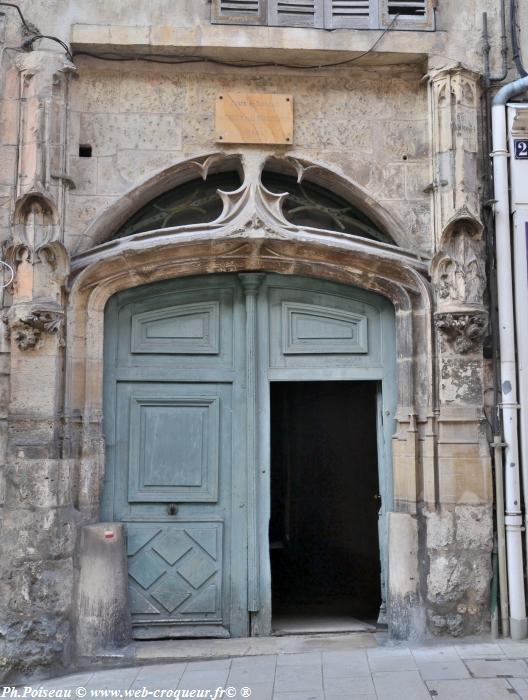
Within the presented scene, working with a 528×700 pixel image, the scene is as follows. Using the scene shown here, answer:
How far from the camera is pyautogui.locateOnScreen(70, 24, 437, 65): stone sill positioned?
539cm

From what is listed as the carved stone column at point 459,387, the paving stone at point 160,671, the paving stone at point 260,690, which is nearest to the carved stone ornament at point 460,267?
the carved stone column at point 459,387

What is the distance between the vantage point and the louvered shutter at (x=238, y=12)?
551cm

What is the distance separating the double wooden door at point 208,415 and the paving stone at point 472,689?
1.39m

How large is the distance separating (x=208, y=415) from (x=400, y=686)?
2.23m

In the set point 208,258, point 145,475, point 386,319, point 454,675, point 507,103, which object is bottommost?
point 454,675

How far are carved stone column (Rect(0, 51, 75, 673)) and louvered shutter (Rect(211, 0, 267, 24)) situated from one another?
1272 millimetres

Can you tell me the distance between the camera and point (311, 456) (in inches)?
328

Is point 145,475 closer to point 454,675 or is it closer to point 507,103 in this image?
point 454,675

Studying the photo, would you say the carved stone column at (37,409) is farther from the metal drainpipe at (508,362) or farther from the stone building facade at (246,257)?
the metal drainpipe at (508,362)

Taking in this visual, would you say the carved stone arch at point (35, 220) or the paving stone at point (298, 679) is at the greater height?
the carved stone arch at point (35, 220)

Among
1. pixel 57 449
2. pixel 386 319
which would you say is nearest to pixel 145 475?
pixel 57 449

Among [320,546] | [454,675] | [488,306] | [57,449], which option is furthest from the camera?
[320,546]

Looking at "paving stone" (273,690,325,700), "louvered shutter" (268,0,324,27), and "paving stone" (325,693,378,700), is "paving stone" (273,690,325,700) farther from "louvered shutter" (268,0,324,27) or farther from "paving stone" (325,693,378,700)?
"louvered shutter" (268,0,324,27)

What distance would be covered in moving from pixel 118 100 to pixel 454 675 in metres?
4.58
